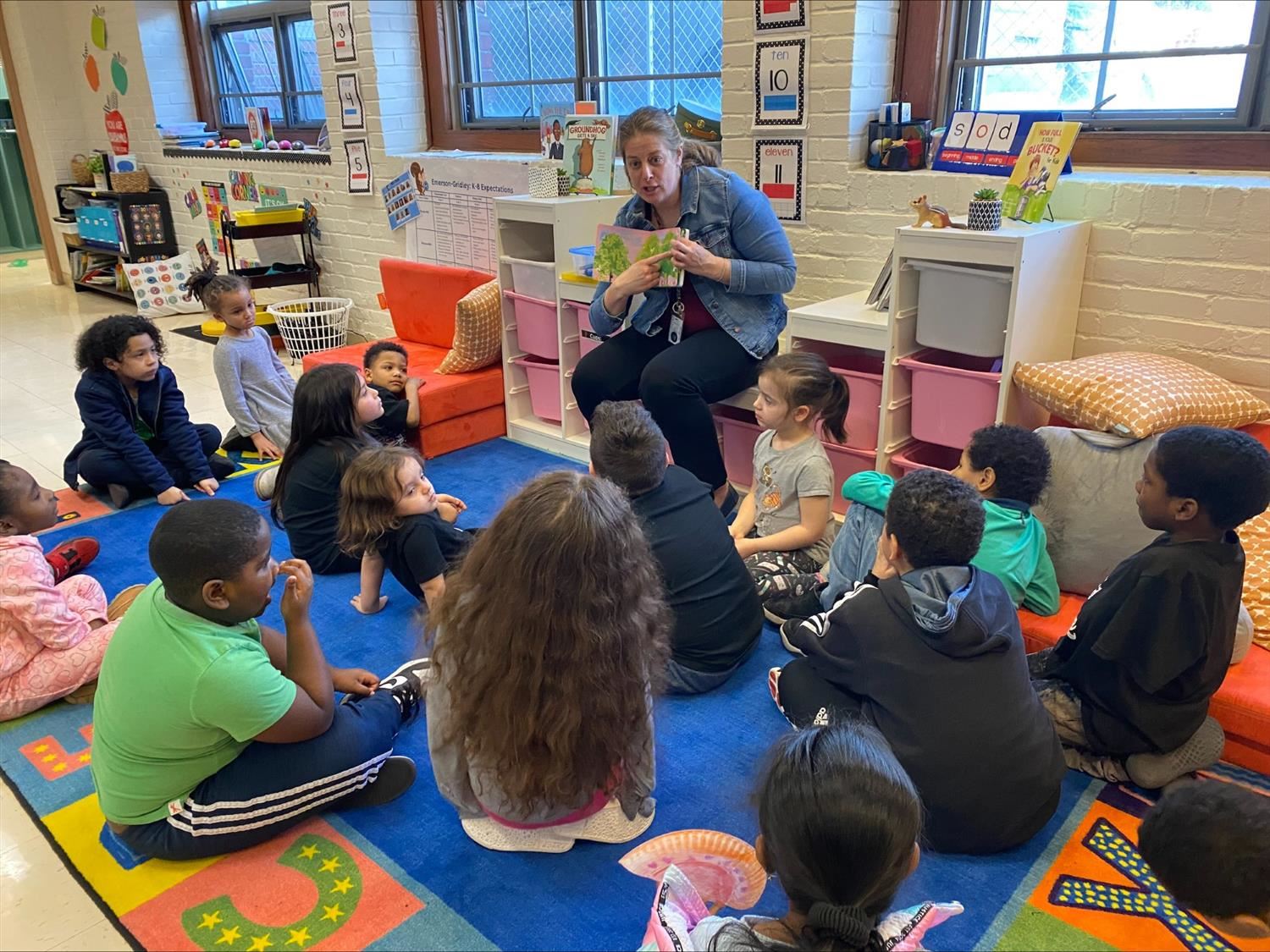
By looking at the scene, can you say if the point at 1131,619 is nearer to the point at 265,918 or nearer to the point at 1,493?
the point at 265,918

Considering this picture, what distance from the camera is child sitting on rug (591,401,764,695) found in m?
2.04

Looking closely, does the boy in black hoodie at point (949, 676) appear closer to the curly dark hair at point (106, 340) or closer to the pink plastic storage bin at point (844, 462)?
the pink plastic storage bin at point (844, 462)

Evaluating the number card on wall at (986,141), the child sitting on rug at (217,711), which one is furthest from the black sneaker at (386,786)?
the number card on wall at (986,141)

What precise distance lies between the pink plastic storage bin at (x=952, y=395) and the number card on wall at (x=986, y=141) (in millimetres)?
607

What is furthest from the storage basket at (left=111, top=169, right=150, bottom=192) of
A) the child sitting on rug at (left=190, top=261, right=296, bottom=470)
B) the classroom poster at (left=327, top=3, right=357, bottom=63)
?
the child sitting on rug at (left=190, top=261, right=296, bottom=470)

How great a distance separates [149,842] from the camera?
1730 mm

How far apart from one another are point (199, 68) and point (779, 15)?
5539 mm

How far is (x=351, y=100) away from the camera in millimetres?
4977

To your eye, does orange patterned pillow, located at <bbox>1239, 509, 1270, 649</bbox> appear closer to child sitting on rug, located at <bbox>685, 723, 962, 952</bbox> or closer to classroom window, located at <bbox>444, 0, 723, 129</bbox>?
child sitting on rug, located at <bbox>685, 723, 962, 952</bbox>

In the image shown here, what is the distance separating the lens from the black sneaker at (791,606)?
244 centimetres

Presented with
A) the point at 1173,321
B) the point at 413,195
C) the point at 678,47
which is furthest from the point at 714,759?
the point at 413,195

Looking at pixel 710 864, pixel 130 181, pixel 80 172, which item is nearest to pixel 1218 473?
pixel 710 864

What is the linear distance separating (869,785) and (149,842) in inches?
56.6

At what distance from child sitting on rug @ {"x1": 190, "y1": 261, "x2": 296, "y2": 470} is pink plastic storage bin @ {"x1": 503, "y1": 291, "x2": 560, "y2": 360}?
3.23ft
